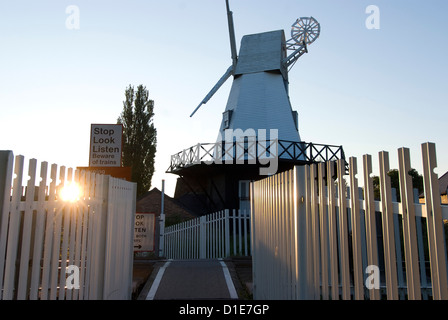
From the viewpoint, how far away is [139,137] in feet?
93.0

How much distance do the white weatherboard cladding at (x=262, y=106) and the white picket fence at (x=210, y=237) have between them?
32.2ft

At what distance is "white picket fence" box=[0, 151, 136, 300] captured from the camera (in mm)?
2727

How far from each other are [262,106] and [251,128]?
1817 mm

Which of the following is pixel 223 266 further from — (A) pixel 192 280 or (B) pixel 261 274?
(B) pixel 261 274

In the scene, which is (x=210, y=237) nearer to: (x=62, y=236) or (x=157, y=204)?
(x=62, y=236)

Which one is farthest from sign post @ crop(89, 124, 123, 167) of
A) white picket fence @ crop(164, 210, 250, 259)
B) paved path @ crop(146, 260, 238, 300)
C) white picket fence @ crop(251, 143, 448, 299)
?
white picket fence @ crop(164, 210, 250, 259)

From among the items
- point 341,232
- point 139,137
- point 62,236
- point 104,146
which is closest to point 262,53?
point 139,137

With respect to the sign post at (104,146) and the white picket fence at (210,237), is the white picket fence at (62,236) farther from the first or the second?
the white picket fence at (210,237)

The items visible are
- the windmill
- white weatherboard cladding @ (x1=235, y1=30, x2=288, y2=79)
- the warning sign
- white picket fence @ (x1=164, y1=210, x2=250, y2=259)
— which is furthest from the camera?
white weatherboard cladding @ (x1=235, y1=30, x2=288, y2=79)

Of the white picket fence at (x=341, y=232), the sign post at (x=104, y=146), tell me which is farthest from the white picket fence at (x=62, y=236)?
the white picket fence at (x=341, y=232)

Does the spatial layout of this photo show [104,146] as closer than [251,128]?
Yes

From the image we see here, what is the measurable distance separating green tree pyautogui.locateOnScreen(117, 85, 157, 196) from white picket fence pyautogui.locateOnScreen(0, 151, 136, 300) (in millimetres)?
20770

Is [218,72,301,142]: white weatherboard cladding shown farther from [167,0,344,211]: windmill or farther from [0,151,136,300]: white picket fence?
[0,151,136,300]: white picket fence

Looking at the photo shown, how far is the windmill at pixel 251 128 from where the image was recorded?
20.0 metres
